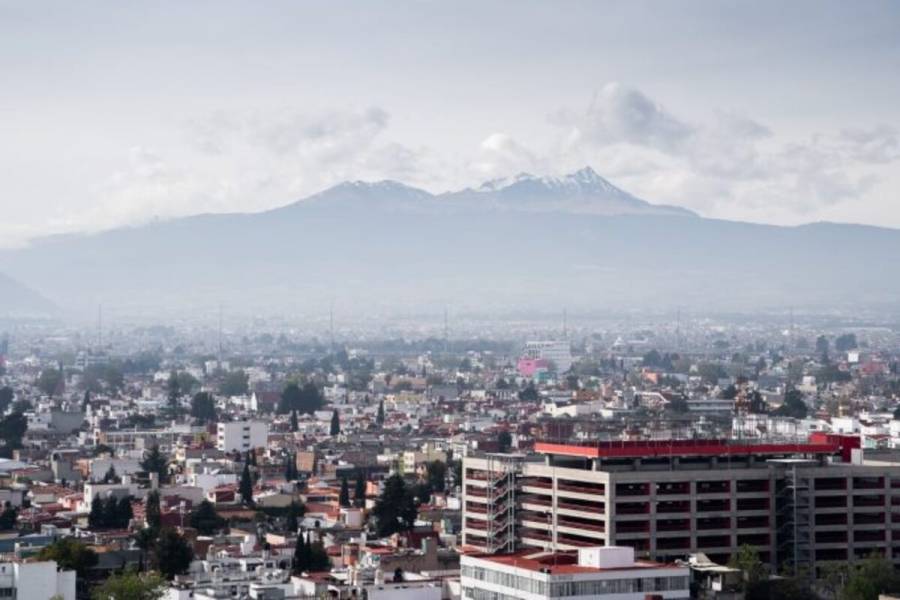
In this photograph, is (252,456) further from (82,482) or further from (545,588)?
(545,588)

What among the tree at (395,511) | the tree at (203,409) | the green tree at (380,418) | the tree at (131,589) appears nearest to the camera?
the tree at (131,589)

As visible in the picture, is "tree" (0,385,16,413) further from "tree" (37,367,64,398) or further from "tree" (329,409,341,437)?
"tree" (329,409,341,437)

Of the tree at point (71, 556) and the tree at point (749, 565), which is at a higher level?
the tree at point (749, 565)

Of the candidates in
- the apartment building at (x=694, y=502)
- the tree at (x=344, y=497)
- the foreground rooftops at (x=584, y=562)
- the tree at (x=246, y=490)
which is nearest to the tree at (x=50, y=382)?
the tree at (x=246, y=490)

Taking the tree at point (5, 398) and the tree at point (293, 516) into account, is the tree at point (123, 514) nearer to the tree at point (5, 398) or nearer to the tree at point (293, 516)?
the tree at point (293, 516)

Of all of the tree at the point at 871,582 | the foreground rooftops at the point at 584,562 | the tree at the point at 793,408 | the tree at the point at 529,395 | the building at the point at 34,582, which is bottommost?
the building at the point at 34,582

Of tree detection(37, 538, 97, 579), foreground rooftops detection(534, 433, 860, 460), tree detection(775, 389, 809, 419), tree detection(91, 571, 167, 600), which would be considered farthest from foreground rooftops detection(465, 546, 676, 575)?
tree detection(775, 389, 809, 419)

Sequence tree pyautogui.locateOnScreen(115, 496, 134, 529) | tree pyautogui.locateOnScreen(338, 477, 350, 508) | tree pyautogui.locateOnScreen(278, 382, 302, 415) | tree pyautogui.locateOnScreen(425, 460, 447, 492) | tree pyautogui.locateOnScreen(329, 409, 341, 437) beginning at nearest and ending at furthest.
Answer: tree pyautogui.locateOnScreen(115, 496, 134, 529) < tree pyautogui.locateOnScreen(338, 477, 350, 508) < tree pyautogui.locateOnScreen(425, 460, 447, 492) < tree pyautogui.locateOnScreen(329, 409, 341, 437) < tree pyautogui.locateOnScreen(278, 382, 302, 415)

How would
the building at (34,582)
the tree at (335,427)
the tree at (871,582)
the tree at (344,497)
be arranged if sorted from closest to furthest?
the tree at (871,582) → the building at (34,582) → the tree at (344,497) → the tree at (335,427)

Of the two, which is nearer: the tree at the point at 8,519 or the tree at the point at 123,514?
the tree at the point at 8,519
